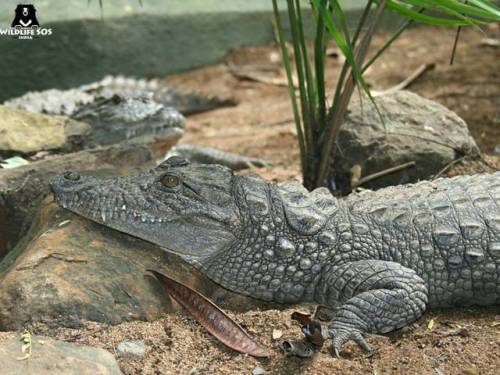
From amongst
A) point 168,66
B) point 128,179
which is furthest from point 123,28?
point 128,179

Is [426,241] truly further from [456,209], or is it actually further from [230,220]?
[230,220]

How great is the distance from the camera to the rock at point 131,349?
127 inches

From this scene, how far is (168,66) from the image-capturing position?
9.70 m

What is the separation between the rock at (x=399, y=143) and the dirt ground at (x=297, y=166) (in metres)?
0.19

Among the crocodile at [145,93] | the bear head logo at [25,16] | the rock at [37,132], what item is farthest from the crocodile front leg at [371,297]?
the bear head logo at [25,16]

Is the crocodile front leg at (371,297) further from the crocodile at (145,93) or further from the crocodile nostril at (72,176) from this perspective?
the crocodile at (145,93)

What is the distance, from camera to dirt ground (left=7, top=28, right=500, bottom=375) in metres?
3.23

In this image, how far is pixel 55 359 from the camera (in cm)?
291

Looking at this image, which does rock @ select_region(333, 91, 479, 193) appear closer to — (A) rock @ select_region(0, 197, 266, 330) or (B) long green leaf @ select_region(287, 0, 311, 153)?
(B) long green leaf @ select_region(287, 0, 311, 153)

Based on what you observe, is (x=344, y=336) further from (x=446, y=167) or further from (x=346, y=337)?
(x=446, y=167)

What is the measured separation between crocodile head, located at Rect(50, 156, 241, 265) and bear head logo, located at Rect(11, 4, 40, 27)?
4623mm

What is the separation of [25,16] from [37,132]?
3187 millimetres

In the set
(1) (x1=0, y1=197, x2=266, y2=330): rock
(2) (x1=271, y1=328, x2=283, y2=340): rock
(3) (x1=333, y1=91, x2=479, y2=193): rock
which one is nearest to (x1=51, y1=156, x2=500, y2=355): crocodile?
(1) (x1=0, y1=197, x2=266, y2=330): rock

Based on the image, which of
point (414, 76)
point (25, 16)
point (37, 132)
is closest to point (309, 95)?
point (37, 132)
